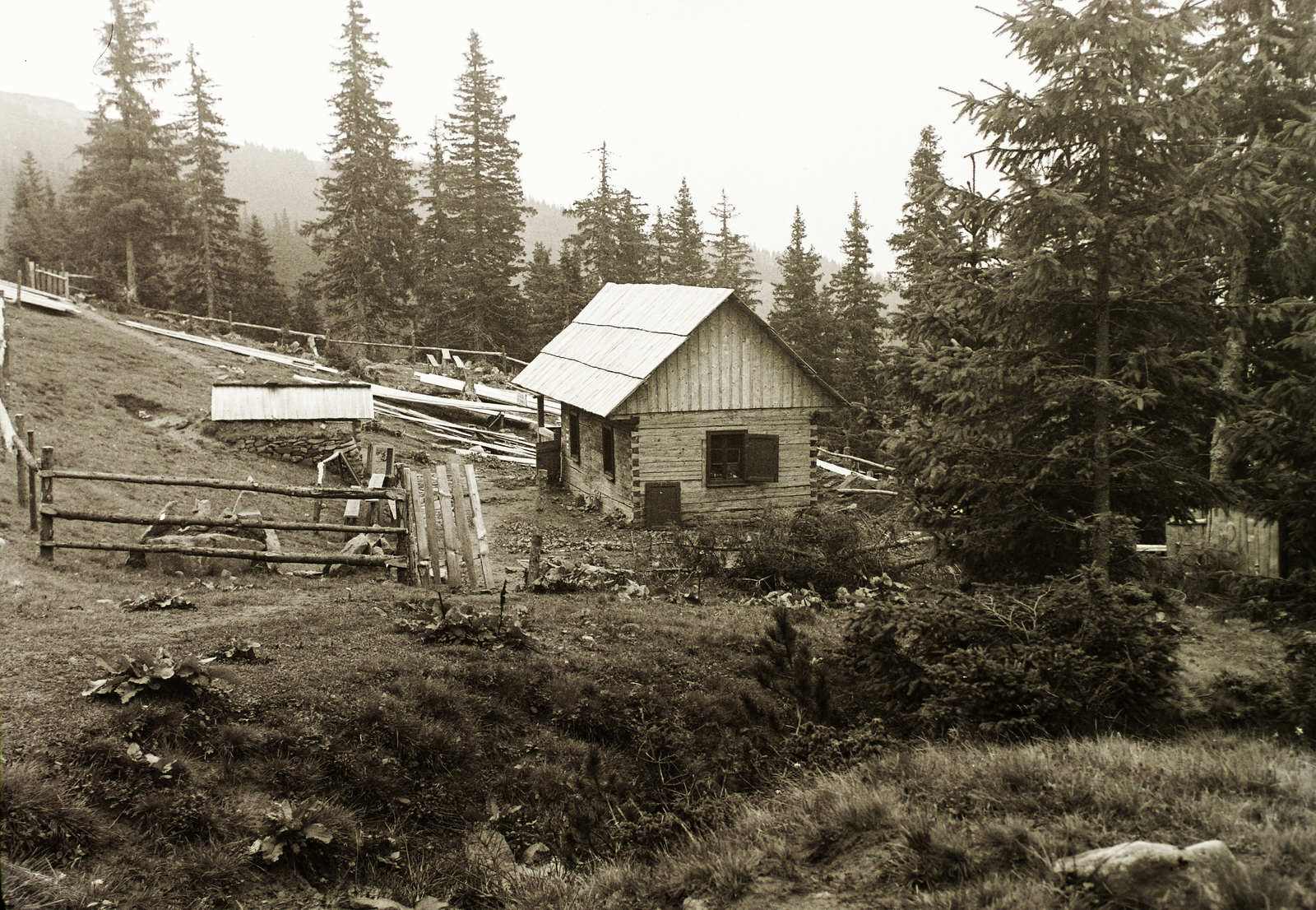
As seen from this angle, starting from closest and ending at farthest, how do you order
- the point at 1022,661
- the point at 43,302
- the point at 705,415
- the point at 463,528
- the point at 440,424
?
the point at 1022,661, the point at 463,528, the point at 705,415, the point at 440,424, the point at 43,302

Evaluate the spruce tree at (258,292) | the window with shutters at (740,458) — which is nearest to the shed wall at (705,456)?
the window with shutters at (740,458)

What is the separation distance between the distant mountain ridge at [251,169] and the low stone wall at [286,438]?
105671 millimetres

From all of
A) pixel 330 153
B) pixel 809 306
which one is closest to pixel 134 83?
pixel 330 153

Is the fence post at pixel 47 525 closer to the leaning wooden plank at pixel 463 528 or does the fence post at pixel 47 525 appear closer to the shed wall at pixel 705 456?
the leaning wooden plank at pixel 463 528

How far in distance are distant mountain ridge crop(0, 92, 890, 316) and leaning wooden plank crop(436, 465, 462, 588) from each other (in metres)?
114

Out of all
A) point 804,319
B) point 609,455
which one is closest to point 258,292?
point 804,319

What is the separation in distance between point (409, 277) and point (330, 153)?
10200mm

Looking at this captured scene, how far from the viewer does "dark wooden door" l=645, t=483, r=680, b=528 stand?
2084 centimetres

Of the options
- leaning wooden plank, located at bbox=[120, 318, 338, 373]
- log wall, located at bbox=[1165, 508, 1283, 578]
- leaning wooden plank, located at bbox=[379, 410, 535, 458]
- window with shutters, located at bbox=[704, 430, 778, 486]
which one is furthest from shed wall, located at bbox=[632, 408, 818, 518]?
leaning wooden plank, located at bbox=[120, 318, 338, 373]

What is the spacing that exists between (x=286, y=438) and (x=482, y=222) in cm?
2687

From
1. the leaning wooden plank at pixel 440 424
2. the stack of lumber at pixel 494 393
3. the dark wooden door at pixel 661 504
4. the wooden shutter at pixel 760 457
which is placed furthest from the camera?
the stack of lumber at pixel 494 393

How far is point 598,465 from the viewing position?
23516 mm

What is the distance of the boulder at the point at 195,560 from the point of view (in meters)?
12.1

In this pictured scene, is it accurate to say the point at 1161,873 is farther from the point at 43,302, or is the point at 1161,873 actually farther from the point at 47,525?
the point at 43,302
